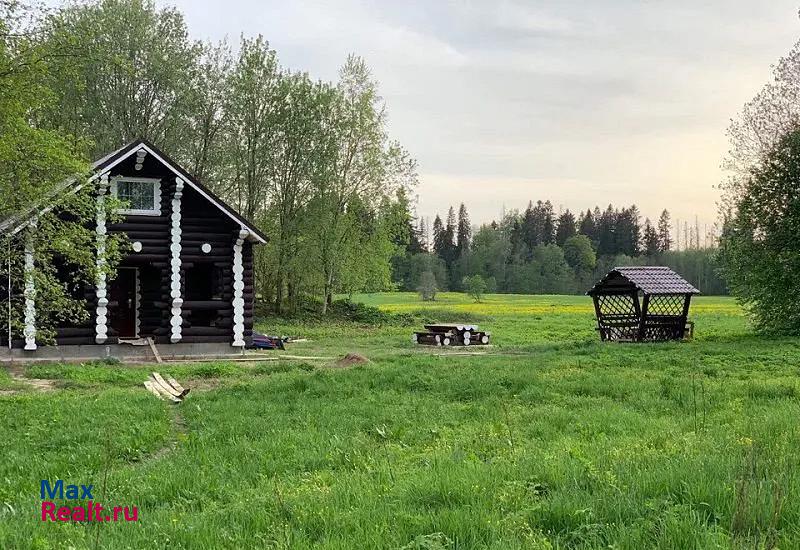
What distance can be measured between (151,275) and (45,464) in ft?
57.7

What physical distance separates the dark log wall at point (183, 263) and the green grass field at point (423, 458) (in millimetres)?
6380

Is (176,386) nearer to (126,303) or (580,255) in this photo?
(126,303)

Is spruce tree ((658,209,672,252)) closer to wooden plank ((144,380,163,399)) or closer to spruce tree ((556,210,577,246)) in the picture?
spruce tree ((556,210,577,246))

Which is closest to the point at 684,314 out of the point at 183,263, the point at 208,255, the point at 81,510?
the point at 208,255

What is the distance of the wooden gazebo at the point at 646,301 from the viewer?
1032 inches

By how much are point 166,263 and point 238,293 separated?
2650 millimetres

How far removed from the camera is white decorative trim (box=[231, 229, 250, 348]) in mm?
23891

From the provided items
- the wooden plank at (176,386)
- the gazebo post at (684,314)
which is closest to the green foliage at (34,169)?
the wooden plank at (176,386)

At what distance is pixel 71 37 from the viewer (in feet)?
42.9

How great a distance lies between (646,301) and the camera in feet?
85.0

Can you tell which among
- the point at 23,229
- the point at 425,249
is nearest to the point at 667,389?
the point at 23,229

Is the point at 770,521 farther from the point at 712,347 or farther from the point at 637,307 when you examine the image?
the point at 637,307

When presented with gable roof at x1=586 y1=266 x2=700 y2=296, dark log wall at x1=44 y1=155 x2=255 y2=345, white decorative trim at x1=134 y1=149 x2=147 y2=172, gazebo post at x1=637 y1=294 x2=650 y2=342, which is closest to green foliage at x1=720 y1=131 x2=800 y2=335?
gable roof at x1=586 y1=266 x2=700 y2=296

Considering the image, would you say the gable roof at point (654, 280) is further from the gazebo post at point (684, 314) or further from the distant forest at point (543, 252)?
the distant forest at point (543, 252)
